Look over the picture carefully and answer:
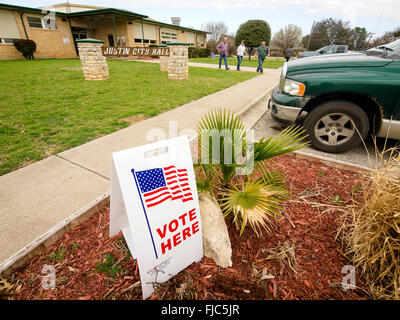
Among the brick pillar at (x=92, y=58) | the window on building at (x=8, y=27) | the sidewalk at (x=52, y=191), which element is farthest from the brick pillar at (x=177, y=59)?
the window on building at (x=8, y=27)

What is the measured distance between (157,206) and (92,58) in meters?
9.75

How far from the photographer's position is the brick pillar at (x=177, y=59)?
930cm

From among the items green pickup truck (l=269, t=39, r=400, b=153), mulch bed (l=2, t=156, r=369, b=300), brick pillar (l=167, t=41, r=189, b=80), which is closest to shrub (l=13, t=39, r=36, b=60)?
brick pillar (l=167, t=41, r=189, b=80)

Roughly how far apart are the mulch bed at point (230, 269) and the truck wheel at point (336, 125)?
1782 millimetres

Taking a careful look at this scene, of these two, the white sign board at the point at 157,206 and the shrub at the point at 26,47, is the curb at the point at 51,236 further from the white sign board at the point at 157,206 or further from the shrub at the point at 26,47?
the shrub at the point at 26,47

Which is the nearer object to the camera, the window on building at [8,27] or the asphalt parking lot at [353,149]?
the asphalt parking lot at [353,149]

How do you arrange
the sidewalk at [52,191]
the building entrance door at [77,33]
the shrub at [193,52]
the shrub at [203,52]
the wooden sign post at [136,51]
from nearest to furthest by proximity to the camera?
the sidewalk at [52,191]
the wooden sign post at [136,51]
the building entrance door at [77,33]
the shrub at [193,52]
the shrub at [203,52]

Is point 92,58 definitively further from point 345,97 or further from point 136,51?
point 345,97

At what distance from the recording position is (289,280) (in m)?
1.46

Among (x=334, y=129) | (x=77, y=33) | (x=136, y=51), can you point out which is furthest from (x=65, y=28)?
(x=334, y=129)
